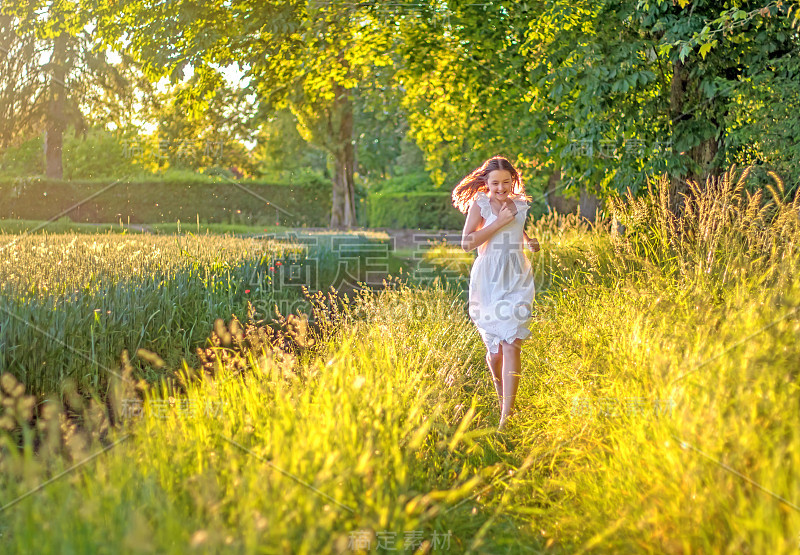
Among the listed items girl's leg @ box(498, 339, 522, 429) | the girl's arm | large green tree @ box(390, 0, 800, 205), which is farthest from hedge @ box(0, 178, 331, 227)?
girl's leg @ box(498, 339, 522, 429)

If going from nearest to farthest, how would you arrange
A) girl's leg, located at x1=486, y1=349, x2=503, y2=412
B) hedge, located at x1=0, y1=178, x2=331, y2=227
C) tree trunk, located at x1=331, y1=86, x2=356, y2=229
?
girl's leg, located at x1=486, y1=349, x2=503, y2=412
tree trunk, located at x1=331, y1=86, x2=356, y2=229
hedge, located at x1=0, y1=178, x2=331, y2=227

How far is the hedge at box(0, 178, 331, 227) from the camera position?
917 inches

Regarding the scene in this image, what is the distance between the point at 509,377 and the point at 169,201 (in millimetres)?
24212

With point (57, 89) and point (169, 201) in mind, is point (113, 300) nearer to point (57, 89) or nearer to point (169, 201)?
point (57, 89)

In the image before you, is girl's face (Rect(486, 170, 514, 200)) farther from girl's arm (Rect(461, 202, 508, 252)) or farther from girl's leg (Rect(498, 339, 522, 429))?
girl's leg (Rect(498, 339, 522, 429))

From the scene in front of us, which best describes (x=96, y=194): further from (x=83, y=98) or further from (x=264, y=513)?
(x=264, y=513)

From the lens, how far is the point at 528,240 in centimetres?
441

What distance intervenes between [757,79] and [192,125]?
11646mm

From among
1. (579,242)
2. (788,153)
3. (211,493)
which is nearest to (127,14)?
(579,242)

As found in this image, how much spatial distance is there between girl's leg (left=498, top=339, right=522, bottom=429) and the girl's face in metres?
1.03

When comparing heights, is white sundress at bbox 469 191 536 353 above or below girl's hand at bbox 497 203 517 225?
below

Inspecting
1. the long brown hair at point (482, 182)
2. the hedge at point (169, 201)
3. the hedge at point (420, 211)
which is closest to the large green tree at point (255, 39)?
the long brown hair at point (482, 182)

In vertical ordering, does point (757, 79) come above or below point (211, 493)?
above

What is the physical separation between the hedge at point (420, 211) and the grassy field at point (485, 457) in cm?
2546
